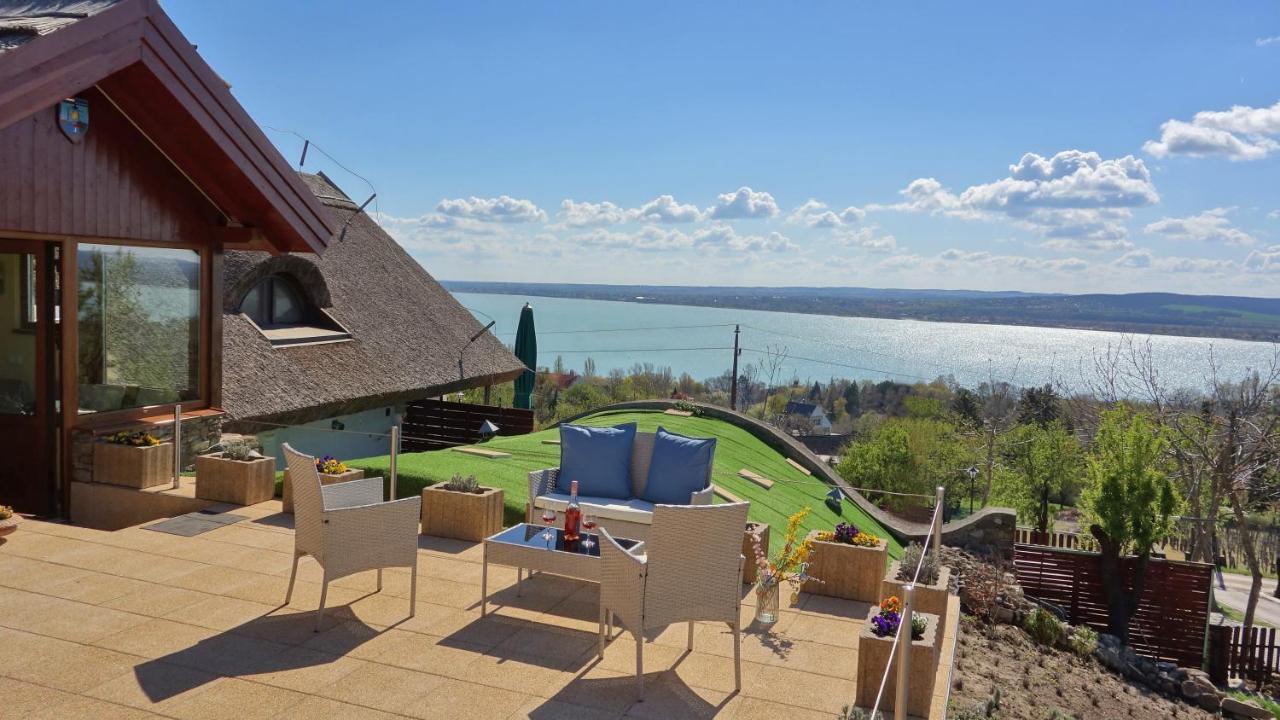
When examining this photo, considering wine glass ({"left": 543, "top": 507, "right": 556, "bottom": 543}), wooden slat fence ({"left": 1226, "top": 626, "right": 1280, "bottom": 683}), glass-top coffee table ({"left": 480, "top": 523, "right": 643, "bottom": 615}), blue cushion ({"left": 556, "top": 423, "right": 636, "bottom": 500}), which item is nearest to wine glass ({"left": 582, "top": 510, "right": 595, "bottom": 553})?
glass-top coffee table ({"left": 480, "top": 523, "right": 643, "bottom": 615})

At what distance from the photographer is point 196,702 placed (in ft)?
13.5

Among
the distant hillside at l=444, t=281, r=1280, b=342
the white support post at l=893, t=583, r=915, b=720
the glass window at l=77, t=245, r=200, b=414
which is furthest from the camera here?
the distant hillside at l=444, t=281, r=1280, b=342

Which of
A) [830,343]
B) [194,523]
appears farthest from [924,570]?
[830,343]

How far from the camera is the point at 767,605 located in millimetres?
5602

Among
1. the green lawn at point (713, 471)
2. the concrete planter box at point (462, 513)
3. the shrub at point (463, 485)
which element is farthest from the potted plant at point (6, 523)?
the green lawn at point (713, 471)

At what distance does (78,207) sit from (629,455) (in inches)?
190

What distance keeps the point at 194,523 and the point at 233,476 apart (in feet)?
2.15

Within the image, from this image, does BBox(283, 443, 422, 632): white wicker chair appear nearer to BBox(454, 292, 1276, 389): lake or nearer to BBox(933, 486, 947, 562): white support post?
BBox(933, 486, 947, 562): white support post

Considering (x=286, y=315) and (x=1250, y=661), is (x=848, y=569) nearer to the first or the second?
(x=286, y=315)

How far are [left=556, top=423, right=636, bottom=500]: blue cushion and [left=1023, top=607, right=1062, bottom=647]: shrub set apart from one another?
6290 millimetres

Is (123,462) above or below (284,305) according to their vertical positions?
below

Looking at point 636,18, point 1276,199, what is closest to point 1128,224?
point 1276,199

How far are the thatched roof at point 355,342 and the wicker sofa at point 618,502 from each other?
3417 millimetres

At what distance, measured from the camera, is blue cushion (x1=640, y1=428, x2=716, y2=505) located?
22.9ft
